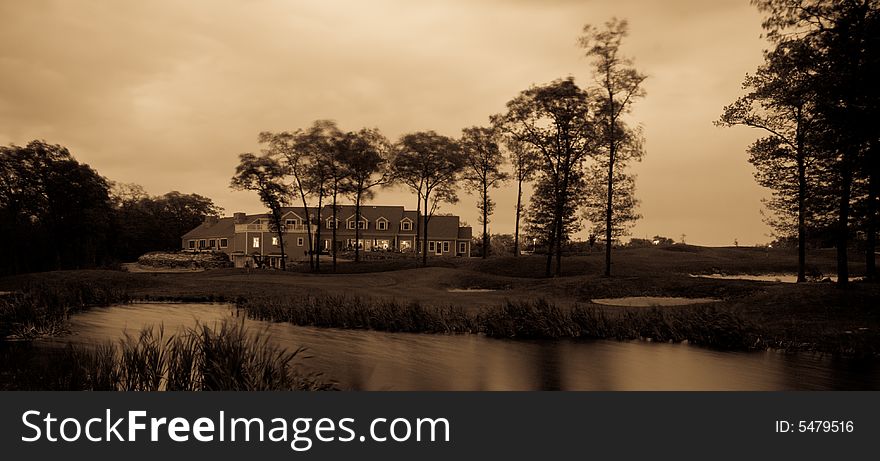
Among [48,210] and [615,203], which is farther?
[48,210]

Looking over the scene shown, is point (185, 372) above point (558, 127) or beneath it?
beneath

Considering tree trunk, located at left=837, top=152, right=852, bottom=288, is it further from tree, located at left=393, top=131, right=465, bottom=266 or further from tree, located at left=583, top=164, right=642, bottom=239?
tree, located at left=393, top=131, right=465, bottom=266

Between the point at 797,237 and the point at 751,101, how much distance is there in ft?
31.0

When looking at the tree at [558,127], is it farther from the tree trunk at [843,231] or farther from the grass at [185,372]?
the grass at [185,372]

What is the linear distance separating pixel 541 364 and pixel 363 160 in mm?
49634

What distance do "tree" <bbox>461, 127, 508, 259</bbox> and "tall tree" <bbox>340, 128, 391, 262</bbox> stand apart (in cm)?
1009

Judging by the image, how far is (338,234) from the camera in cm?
10425

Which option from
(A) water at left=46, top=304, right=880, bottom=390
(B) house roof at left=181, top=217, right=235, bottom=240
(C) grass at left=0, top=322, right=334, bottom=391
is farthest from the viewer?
(B) house roof at left=181, top=217, right=235, bottom=240

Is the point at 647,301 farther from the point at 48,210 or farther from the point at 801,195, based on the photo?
the point at 48,210

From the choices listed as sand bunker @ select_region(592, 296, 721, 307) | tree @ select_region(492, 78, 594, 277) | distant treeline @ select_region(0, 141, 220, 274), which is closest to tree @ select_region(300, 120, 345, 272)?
tree @ select_region(492, 78, 594, 277)

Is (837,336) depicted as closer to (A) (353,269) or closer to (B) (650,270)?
(B) (650,270)

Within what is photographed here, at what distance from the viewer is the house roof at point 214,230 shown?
106625mm

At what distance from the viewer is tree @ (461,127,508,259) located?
69.1m

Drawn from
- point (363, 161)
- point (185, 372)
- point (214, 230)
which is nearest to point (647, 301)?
point (185, 372)
